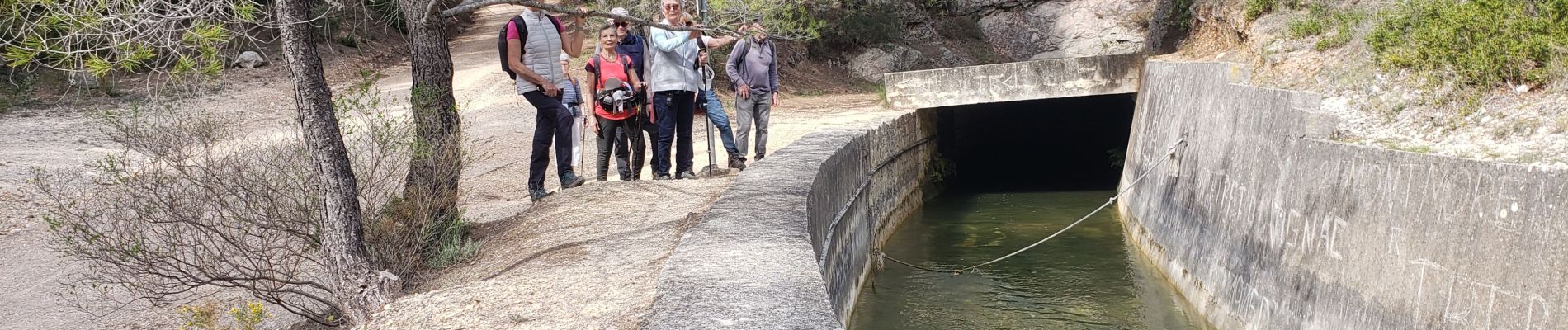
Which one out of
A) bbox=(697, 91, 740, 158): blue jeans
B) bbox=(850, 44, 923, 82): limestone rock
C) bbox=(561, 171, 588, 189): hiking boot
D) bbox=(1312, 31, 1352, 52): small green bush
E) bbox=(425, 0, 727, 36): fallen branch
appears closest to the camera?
bbox=(425, 0, 727, 36): fallen branch

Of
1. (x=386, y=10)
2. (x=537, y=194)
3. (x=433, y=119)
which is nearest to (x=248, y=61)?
(x=386, y=10)

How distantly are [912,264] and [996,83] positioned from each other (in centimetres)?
530

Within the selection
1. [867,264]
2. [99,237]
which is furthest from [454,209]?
[867,264]

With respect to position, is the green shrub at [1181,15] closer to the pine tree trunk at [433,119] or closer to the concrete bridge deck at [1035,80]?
the concrete bridge deck at [1035,80]

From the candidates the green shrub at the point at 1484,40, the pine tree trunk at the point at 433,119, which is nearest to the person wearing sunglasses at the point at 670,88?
the pine tree trunk at the point at 433,119

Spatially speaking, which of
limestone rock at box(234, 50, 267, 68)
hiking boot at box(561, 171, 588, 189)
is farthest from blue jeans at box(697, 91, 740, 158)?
limestone rock at box(234, 50, 267, 68)

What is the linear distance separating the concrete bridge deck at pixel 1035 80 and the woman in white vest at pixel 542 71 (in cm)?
832

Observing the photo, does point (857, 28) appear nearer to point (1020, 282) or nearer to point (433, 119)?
point (1020, 282)

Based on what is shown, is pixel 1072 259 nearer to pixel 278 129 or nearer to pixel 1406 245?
pixel 1406 245

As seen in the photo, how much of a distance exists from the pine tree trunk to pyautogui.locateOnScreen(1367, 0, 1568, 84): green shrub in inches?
233

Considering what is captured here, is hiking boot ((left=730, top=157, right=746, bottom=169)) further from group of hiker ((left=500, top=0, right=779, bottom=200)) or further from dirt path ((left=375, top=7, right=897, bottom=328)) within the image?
dirt path ((left=375, top=7, right=897, bottom=328))

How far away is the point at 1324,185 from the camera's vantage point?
708 cm

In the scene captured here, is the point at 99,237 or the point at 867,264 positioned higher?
the point at 99,237

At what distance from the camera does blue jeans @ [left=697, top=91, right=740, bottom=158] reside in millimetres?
10031
